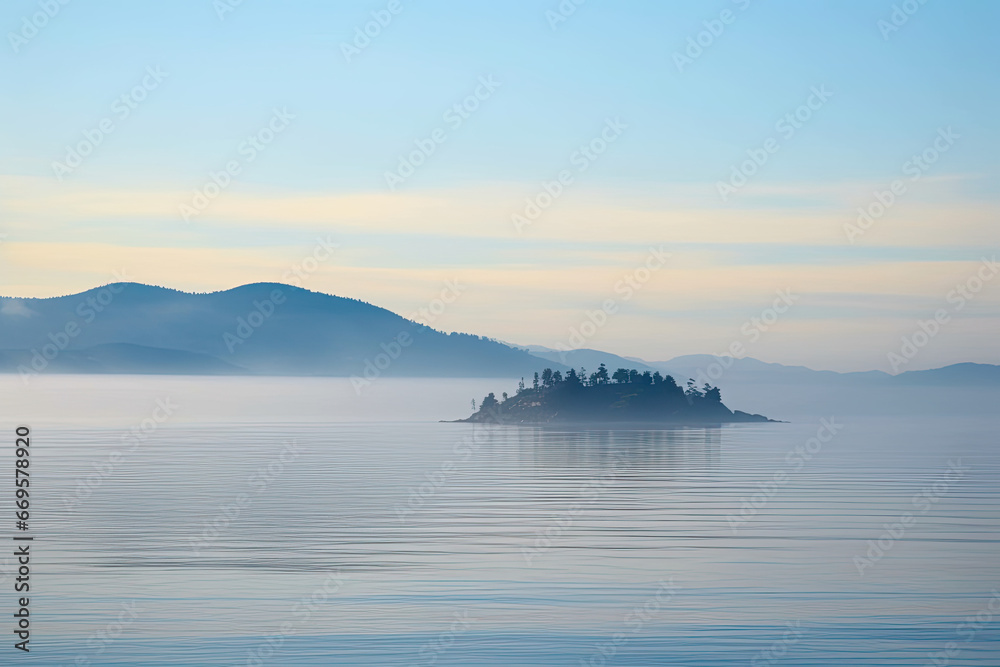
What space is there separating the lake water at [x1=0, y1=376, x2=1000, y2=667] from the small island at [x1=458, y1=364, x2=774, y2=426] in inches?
4223

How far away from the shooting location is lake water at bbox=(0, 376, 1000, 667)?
24.6 metres

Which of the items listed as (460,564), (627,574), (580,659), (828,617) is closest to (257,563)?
(460,564)

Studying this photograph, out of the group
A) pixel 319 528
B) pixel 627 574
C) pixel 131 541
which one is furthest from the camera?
pixel 319 528

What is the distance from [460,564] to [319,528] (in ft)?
31.8

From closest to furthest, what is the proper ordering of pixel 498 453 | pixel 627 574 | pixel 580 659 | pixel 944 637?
pixel 580 659, pixel 944 637, pixel 627 574, pixel 498 453

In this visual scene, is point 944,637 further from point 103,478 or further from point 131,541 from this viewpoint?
point 103,478

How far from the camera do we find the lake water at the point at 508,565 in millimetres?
24625

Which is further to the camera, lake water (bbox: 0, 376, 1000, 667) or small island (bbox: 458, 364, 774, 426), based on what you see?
small island (bbox: 458, 364, 774, 426)

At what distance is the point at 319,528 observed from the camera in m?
41.8

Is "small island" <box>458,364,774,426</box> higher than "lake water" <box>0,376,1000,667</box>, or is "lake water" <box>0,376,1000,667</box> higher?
"small island" <box>458,364,774,426</box>

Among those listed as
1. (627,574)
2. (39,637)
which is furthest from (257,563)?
(627,574)

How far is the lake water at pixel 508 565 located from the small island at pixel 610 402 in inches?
→ 4223

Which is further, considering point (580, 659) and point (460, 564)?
point (460, 564)

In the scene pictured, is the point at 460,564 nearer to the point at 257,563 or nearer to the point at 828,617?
the point at 257,563
